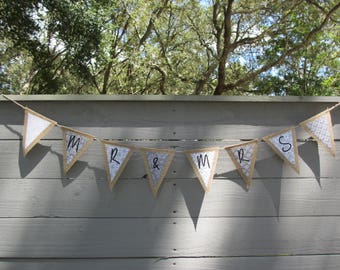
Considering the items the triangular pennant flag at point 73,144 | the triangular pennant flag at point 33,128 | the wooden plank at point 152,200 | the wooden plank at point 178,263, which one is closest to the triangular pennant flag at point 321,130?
the wooden plank at point 152,200

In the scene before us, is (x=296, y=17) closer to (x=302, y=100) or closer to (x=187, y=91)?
(x=187, y=91)

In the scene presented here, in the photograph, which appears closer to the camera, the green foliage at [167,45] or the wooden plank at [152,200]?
the wooden plank at [152,200]

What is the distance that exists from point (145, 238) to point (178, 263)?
227 millimetres

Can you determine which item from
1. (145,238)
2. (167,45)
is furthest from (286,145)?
(167,45)

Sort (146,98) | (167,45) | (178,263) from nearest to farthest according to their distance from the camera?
(178,263)
(146,98)
(167,45)

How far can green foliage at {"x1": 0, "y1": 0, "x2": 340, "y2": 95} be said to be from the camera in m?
5.64

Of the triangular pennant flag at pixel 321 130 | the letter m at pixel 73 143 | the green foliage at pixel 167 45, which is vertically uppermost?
the green foliage at pixel 167 45

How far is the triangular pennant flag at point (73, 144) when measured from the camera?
79.3 inches

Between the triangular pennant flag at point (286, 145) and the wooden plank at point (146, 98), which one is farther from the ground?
the wooden plank at point (146, 98)

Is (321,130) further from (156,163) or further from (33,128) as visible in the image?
(33,128)

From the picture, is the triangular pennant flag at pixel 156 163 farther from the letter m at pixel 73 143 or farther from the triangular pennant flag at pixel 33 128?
the triangular pennant flag at pixel 33 128

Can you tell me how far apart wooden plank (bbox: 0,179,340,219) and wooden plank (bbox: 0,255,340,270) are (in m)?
0.24

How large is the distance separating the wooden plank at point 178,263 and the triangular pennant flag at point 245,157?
0.44 m

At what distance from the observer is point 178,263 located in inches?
77.4
